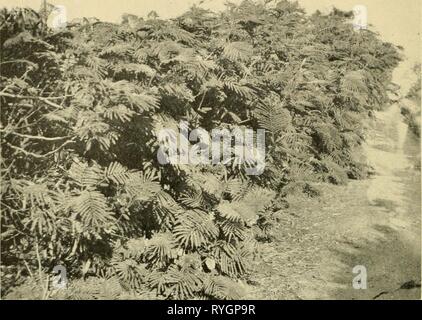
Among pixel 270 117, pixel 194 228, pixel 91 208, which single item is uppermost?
pixel 270 117

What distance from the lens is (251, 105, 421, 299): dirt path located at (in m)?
5.30

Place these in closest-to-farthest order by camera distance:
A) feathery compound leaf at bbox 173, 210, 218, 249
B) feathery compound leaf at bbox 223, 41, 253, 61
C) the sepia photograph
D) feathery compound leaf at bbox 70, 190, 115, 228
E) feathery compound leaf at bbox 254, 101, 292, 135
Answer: feathery compound leaf at bbox 70, 190, 115, 228 < the sepia photograph < feathery compound leaf at bbox 173, 210, 218, 249 < feathery compound leaf at bbox 223, 41, 253, 61 < feathery compound leaf at bbox 254, 101, 292, 135

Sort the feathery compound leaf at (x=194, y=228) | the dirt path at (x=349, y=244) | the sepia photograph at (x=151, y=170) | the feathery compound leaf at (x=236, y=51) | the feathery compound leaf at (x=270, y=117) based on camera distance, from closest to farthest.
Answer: the sepia photograph at (x=151, y=170), the feathery compound leaf at (x=194, y=228), the feathery compound leaf at (x=236, y=51), the feathery compound leaf at (x=270, y=117), the dirt path at (x=349, y=244)

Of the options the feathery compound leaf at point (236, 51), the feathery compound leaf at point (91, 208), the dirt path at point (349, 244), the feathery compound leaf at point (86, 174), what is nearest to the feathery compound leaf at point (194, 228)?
the feathery compound leaf at point (91, 208)

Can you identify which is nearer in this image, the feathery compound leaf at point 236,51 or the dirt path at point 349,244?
the feathery compound leaf at point 236,51

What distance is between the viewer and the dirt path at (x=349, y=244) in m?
5.30

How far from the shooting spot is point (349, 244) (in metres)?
6.43

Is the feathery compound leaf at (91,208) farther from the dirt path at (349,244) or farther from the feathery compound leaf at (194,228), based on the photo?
the dirt path at (349,244)

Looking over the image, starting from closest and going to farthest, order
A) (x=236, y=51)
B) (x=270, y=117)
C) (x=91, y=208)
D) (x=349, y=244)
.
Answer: (x=91, y=208) < (x=236, y=51) < (x=270, y=117) < (x=349, y=244)

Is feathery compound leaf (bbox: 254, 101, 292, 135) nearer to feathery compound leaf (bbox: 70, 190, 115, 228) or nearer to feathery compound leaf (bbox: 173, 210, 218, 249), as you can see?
feathery compound leaf (bbox: 173, 210, 218, 249)

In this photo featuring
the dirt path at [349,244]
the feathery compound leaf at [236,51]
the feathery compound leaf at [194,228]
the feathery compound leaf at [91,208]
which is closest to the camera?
the feathery compound leaf at [91,208]

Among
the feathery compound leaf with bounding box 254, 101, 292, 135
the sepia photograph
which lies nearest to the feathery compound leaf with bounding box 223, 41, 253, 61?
the sepia photograph

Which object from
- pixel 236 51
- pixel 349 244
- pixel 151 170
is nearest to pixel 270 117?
pixel 236 51

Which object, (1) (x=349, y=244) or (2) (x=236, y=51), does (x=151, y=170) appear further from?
(1) (x=349, y=244)
